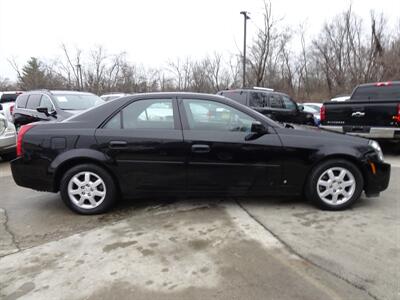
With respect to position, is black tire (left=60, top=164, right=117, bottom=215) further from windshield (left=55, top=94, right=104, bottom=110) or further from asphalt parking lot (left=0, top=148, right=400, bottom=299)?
windshield (left=55, top=94, right=104, bottom=110)

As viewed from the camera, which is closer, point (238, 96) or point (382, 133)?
point (382, 133)

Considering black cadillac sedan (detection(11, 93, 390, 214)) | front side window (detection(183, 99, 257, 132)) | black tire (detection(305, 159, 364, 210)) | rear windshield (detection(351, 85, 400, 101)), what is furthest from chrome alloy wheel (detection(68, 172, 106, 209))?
rear windshield (detection(351, 85, 400, 101))

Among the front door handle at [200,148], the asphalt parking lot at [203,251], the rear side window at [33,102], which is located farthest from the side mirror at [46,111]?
the front door handle at [200,148]

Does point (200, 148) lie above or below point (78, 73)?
below

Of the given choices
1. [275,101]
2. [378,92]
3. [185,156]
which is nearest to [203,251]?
[185,156]

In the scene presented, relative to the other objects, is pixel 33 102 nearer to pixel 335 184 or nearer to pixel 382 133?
pixel 335 184

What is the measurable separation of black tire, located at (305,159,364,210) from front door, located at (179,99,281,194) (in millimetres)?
449

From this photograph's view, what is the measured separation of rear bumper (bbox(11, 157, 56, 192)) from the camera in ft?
13.9

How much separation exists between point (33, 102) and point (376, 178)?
8777 millimetres

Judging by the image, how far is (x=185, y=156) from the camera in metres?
4.18

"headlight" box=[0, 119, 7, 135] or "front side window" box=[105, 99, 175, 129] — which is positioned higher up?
"front side window" box=[105, 99, 175, 129]

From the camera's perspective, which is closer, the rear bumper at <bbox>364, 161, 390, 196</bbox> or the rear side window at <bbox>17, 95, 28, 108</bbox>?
the rear bumper at <bbox>364, 161, 390, 196</bbox>

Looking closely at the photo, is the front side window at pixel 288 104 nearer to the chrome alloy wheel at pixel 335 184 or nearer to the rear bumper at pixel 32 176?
the chrome alloy wheel at pixel 335 184

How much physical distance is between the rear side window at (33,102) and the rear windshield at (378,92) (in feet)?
28.2
